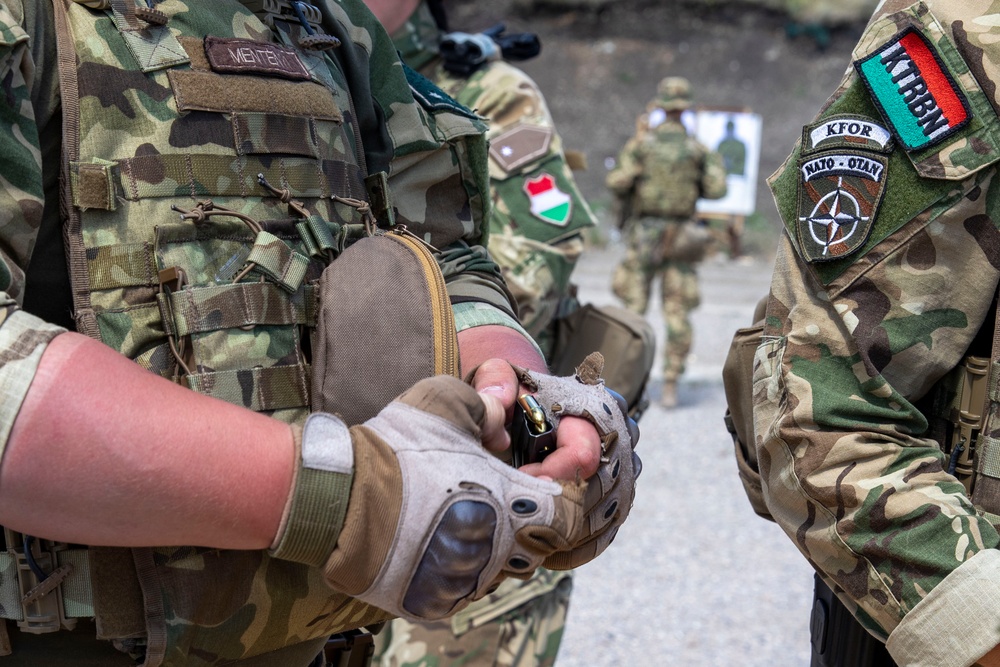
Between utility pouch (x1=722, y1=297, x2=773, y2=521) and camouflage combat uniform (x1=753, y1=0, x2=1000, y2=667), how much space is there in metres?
0.21

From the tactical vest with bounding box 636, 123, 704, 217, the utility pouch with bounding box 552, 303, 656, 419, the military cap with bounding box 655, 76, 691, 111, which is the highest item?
the utility pouch with bounding box 552, 303, 656, 419

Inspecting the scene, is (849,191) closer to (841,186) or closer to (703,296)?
(841,186)

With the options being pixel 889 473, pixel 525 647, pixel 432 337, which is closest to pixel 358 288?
pixel 432 337

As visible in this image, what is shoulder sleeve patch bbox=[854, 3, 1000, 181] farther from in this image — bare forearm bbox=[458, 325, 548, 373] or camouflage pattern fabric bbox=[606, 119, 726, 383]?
camouflage pattern fabric bbox=[606, 119, 726, 383]

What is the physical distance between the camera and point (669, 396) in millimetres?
8125

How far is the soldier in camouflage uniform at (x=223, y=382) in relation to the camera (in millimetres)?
937

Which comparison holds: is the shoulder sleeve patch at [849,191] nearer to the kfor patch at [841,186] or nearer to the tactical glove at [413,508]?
the kfor patch at [841,186]

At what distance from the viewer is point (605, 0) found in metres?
19.4

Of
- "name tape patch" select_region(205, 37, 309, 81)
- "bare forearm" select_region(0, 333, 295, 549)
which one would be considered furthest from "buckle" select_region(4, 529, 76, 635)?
"name tape patch" select_region(205, 37, 309, 81)

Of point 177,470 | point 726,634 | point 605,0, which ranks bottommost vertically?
point 605,0

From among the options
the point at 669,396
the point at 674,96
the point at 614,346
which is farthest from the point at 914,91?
the point at 674,96

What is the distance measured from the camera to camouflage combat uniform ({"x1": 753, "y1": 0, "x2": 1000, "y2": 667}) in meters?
1.39

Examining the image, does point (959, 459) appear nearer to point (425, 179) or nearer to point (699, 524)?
point (425, 179)

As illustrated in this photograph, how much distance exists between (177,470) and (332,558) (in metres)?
0.17
